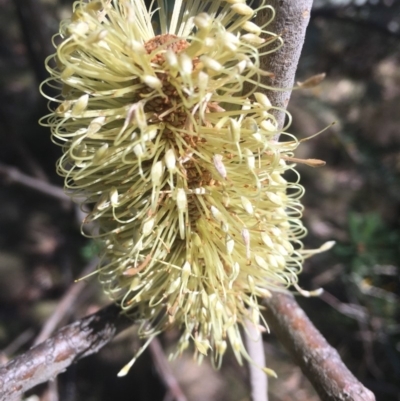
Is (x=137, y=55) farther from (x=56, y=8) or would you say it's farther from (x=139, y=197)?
(x=56, y=8)

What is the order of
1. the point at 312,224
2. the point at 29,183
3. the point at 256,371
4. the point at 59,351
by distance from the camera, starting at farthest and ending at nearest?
the point at 312,224 → the point at 29,183 → the point at 256,371 → the point at 59,351

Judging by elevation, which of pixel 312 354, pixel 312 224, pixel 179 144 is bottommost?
pixel 312 224

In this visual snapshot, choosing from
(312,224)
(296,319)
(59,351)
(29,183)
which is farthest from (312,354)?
(312,224)

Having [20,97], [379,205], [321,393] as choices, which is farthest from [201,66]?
[20,97]

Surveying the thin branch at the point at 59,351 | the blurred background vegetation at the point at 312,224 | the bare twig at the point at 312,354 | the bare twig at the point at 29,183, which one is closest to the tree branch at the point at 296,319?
the bare twig at the point at 312,354

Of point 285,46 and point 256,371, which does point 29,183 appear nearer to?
point 256,371

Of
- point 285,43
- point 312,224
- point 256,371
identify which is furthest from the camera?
point 312,224

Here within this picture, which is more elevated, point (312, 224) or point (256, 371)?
point (256, 371)
